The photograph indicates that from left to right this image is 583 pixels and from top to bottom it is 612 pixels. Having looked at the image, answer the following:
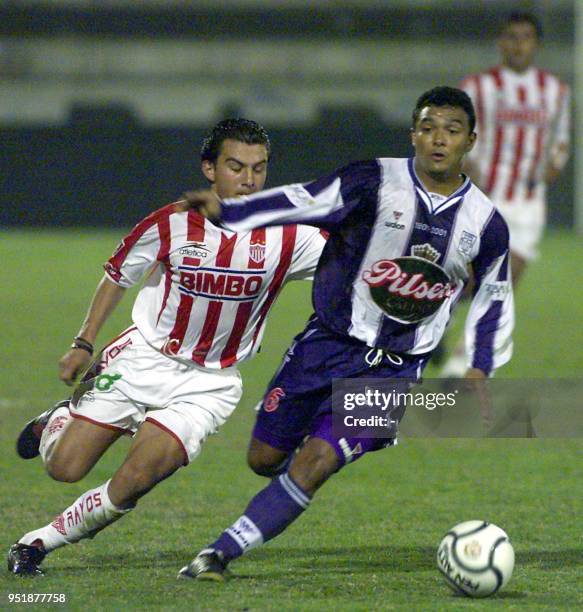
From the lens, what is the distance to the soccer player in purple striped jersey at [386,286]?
15.7 ft

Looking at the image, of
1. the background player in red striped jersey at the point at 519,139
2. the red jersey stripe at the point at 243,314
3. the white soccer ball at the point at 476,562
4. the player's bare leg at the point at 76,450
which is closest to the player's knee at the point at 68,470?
the player's bare leg at the point at 76,450

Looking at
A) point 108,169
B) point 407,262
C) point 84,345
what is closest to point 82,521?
point 84,345

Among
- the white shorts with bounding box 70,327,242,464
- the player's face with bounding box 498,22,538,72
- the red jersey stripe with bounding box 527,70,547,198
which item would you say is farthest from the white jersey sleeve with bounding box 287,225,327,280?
the red jersey stripe with bounding box 527,70,547,198

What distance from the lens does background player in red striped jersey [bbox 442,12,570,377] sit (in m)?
10.3

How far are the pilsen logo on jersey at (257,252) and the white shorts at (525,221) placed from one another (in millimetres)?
5334

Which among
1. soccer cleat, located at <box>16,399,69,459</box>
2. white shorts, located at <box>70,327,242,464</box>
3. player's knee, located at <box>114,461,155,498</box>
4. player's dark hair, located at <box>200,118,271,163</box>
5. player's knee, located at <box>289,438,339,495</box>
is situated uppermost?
player's dark hair, located at <box>200,118,271,163</box>

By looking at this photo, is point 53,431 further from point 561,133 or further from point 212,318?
point 561,133

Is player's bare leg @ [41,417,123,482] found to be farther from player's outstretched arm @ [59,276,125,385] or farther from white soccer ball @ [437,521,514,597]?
white soccer ball @ [437,521,514,597]

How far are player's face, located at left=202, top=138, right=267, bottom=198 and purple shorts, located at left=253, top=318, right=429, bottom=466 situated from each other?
0.54m

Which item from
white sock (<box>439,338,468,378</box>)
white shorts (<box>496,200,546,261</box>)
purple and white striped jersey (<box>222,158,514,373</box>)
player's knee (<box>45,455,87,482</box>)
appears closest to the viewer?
purple and white striped jersey (<box>222,158,514,373</box>)

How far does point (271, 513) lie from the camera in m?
4.73

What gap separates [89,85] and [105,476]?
24386 mm

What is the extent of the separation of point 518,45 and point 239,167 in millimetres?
5308

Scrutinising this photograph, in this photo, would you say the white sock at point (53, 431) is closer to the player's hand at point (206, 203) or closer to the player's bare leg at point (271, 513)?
the player's bare leg at point (271, 513)
